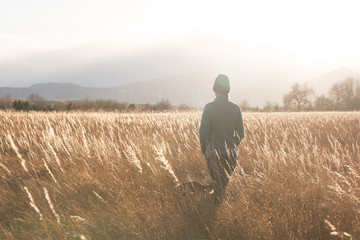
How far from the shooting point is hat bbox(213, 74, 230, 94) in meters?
3.77

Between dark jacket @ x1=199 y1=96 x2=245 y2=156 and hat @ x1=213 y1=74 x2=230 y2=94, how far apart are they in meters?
0.11

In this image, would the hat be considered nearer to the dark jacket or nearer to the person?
the person

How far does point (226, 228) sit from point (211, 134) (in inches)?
59.8

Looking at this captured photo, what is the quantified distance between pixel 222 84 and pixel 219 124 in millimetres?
613

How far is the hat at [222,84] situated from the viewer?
3773 mm

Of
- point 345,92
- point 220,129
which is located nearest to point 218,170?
point 220,129

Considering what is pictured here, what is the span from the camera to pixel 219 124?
381cm

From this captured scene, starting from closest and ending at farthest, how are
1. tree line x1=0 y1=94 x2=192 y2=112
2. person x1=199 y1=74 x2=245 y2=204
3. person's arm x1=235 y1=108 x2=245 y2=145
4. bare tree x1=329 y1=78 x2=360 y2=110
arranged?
person x1=199 y1=74 x2=245 y2=204, person's arm x1=235 y1=108 x2=245 y2=145, tree line x1=0 y1=94 x2=192 y2=112, bare tree x1=329 y1=78 x2=360 y2=110

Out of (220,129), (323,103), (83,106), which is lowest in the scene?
(220,129)

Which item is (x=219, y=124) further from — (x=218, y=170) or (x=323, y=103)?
(x=323, y=103)

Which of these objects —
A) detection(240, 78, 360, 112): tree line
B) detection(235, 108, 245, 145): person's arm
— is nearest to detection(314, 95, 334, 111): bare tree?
detection(240, 78, 360, 112): tree line

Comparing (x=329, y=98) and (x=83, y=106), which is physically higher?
(x=329, y=98)

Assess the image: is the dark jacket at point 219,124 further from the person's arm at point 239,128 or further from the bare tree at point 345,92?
the bare tree at point 345,92

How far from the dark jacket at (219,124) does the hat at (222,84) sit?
0.11 m
